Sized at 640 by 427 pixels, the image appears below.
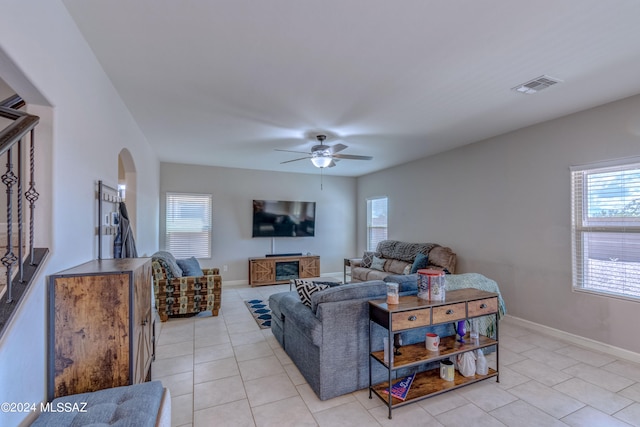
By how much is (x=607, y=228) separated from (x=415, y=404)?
2878 millimetres

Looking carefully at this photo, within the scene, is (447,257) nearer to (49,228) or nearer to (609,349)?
(609,349)

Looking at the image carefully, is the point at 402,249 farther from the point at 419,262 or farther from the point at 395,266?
the point at 419,262

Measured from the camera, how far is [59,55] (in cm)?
172

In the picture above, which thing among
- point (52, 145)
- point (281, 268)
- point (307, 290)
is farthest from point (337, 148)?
point (281, 268)

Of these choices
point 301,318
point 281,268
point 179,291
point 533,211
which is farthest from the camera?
point 281,268

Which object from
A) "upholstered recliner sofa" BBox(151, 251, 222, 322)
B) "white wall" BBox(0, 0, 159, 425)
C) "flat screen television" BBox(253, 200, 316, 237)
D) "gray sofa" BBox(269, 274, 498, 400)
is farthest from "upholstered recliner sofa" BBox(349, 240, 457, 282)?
"white wall" BBox(0, 0, 159, 425)

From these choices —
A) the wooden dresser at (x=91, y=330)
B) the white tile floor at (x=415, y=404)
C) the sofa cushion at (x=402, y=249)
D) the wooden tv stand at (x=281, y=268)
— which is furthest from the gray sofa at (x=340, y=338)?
the wooden tv stand at (x=281, y=268)

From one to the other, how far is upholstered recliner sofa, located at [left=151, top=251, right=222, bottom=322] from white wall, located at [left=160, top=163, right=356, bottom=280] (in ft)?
7.24

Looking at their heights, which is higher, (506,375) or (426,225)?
(426,225)

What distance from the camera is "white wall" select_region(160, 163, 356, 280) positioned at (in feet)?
21.3

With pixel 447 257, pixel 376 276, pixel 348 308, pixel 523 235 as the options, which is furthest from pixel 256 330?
pixel 523 235

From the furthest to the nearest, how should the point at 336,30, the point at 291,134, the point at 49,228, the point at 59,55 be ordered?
the point at 291,134, the point at 336,30, the point at 59,55, the point at 49,228

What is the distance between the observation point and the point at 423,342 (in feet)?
8.84

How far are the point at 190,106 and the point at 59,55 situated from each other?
157 centimetres
